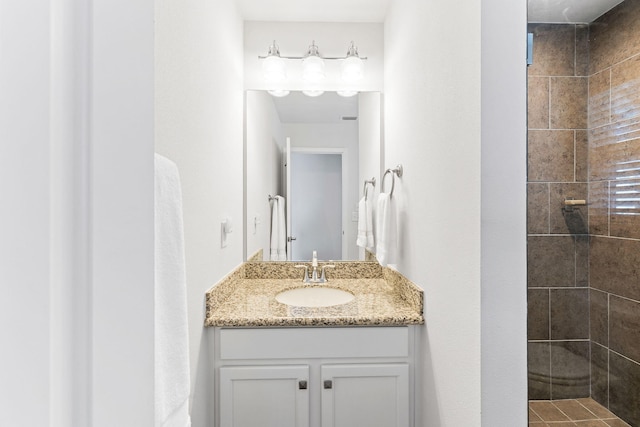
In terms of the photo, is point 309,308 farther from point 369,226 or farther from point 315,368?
point 369,226

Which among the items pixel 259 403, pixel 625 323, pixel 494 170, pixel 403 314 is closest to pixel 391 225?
pixel 403 314

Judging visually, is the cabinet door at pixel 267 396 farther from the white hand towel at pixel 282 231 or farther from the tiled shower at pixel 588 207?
the tiled shower at pixel 588 207

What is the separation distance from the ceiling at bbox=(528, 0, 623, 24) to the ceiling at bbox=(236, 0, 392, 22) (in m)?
1.03

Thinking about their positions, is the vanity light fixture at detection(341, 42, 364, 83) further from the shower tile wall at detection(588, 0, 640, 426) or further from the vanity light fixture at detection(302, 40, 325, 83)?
the shower tile wall at detection(588, 0, 640, 426)

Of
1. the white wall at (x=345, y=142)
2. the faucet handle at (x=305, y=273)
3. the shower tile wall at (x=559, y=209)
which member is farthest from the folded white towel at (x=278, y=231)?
the shower tile wall at (x=559, y=209)

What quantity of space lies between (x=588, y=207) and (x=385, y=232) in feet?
2.58

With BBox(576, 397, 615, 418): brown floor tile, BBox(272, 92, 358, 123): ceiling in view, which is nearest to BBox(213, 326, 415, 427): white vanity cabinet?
BBox(576, 397, 615, 418): brown floor tile

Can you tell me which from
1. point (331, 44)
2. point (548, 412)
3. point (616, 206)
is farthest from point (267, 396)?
point (331, 44)

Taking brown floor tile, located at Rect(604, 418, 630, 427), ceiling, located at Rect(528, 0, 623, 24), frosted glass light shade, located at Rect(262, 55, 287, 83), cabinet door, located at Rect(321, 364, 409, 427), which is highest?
frosted glass light shade, located at Rect(262, 55, 287, 83)

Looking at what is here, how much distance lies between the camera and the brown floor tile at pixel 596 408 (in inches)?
42.5

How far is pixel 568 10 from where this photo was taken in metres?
1.06

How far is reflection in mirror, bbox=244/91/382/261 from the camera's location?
2.03m

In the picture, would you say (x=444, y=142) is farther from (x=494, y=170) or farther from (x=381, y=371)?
(x=381, y=371)

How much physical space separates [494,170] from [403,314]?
2.52 feet
